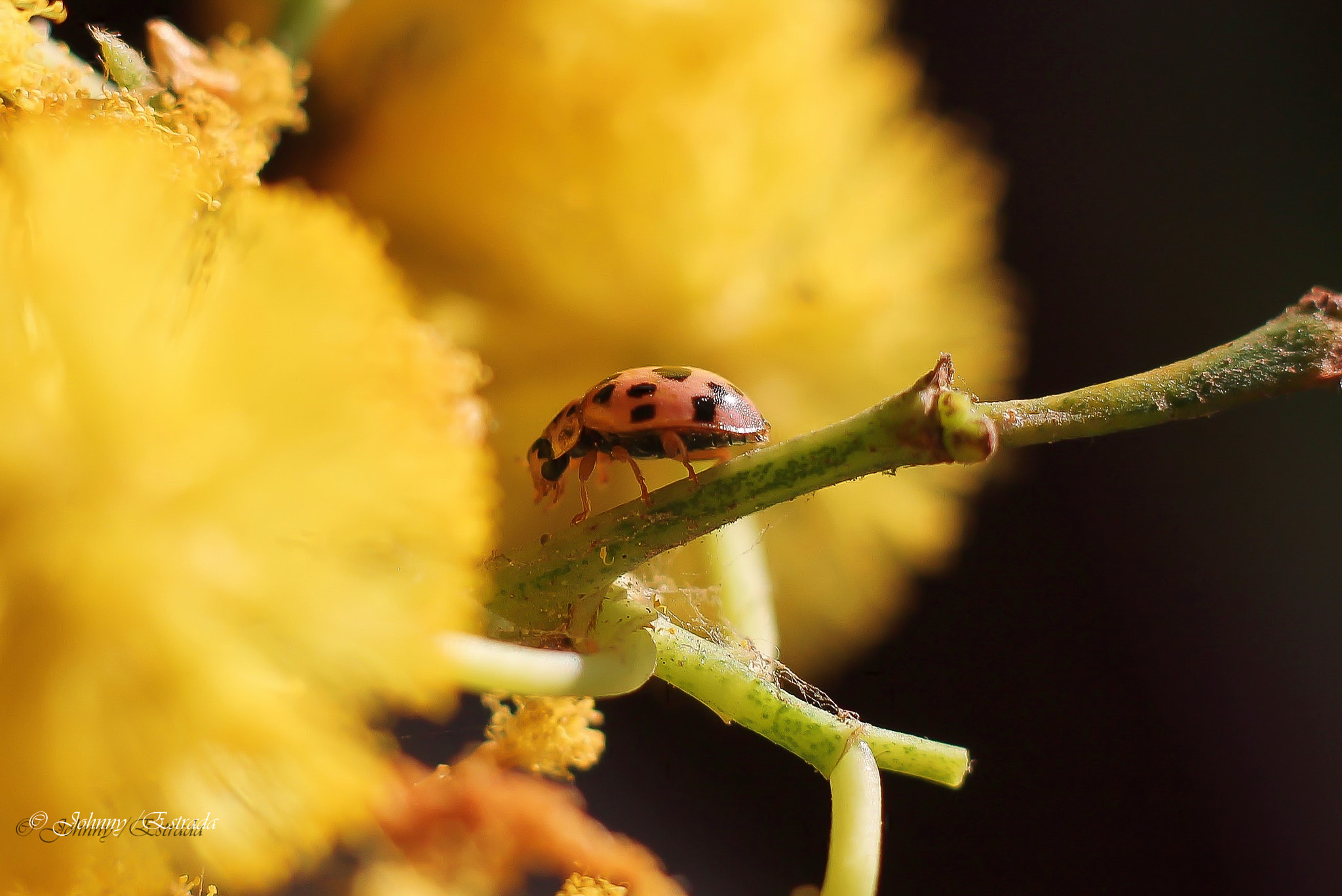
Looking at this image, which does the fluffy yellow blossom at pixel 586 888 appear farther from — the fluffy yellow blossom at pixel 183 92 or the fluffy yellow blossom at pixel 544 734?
the fluffy yellow blossom at pixel 183 92

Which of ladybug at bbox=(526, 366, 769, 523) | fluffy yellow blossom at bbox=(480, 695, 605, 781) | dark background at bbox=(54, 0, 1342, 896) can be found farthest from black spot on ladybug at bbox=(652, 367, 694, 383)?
dark background at bbox=(54, 0, 1342, 896)

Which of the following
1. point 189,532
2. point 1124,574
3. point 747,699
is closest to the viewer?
point 189,532

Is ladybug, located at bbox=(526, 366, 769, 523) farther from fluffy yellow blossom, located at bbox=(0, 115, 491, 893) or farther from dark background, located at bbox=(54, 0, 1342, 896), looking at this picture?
dark background, located at bbox=(54, 0, 1342, 896)

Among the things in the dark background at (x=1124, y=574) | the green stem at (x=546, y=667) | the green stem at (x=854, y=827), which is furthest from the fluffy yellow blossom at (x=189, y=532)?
the dark background at (x=1124, y=574)

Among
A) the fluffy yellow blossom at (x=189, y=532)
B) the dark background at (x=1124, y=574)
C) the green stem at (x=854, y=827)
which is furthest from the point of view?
the dark background at (x=1124, y=574)

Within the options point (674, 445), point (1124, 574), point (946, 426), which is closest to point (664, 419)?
point (674, 445)

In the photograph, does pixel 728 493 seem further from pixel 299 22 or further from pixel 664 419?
pixel 299 22
